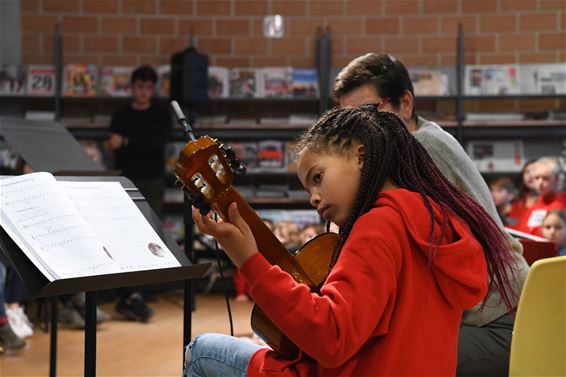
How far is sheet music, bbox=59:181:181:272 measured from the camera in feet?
6.12

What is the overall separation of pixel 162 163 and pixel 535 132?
9.44ft

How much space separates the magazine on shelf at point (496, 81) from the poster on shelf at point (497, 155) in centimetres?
40

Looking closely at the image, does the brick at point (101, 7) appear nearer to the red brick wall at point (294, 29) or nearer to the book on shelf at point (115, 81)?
the red brick wall at point (294, 29)

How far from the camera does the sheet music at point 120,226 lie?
1.86m

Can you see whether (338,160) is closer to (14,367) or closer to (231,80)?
(14,367)

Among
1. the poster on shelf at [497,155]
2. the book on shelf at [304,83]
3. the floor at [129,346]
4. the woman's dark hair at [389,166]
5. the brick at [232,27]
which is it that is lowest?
the floor at [129,346]

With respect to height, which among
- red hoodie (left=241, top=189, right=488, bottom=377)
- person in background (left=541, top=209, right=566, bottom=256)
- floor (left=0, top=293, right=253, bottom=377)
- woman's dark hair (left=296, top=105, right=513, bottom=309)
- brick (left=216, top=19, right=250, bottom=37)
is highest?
brick (left=216, top=19, right=250, bottom=37)

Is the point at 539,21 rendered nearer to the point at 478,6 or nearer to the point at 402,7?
the point at 478,6

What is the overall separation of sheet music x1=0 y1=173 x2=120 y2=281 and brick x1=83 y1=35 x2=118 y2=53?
188 inches

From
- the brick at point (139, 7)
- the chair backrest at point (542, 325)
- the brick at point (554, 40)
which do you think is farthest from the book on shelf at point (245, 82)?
the chair backrest at point (542, 325)

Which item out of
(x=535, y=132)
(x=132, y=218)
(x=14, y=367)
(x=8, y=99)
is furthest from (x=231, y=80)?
(x=132, y=218)

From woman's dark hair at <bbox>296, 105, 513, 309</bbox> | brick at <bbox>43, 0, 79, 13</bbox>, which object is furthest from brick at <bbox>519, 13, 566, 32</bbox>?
woman's dark hair at <bbox>296, 105, 513, 309</bbox>

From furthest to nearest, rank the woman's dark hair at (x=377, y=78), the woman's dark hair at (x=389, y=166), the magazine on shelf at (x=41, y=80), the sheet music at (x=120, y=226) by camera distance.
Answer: the magazine on shelf at (x=41, y=80) → the woman's dark hair at (x=377, y=78) → the sheet music at (x=120, y=226) → the woman's dark hair at (x=389, y=166)

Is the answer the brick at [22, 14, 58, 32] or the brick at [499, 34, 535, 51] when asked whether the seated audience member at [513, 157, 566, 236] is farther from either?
the brick at [22, 14, 58, 32]
